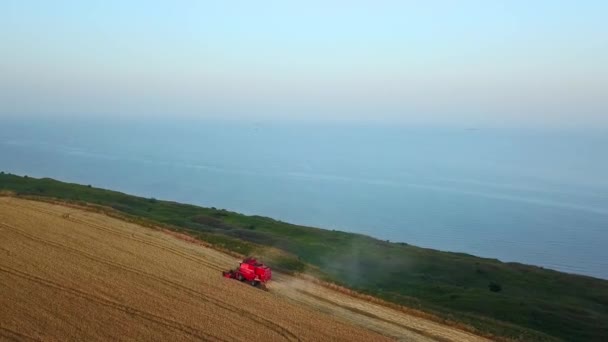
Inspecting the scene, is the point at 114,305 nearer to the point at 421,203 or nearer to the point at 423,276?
the point at 423,276

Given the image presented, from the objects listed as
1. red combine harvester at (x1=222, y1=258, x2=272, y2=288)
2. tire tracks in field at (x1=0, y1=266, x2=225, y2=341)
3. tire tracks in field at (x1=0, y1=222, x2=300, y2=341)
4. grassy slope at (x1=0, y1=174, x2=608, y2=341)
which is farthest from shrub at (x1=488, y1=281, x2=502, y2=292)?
tire tracks in field at (x1=0, y1=266, x2=225, y2=341)

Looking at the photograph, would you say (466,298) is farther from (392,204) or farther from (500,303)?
(392,204)

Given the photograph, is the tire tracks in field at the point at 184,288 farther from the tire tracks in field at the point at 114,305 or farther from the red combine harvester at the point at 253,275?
the red combine harvester at the point at 253,275

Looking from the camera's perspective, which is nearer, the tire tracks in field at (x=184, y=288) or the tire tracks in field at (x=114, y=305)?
the tire tracks in field at (x=114, y=305)

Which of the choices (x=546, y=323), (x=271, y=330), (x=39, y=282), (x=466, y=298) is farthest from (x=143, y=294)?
(x=546, y=323)

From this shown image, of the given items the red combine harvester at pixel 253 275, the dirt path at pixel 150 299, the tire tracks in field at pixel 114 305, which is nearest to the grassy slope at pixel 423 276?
the dirt path at pixel 150 299

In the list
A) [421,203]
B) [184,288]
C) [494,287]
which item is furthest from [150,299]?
[421,203]
